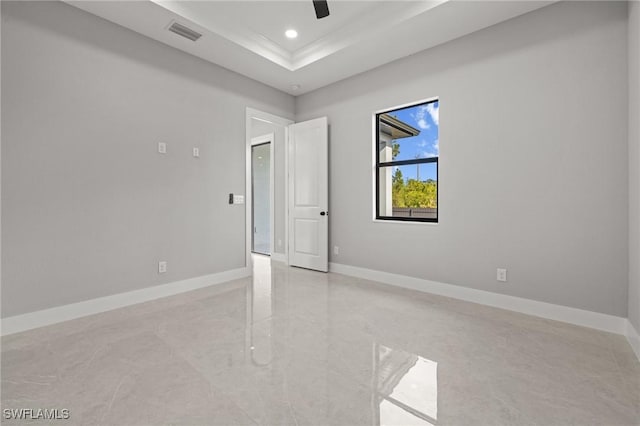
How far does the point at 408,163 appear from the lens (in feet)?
12.0

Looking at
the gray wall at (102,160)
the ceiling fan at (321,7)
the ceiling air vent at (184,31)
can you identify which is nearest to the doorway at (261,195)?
the gray wall at (102,160)

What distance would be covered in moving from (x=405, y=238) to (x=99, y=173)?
134 inches

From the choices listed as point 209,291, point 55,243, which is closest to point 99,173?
point 55,243

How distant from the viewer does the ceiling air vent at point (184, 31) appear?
2930mm

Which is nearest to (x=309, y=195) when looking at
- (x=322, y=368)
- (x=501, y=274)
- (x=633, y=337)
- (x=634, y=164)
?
(x=501, y=274)

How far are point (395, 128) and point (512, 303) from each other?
2.58 meters

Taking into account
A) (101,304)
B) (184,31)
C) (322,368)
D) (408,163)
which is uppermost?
(184,31)

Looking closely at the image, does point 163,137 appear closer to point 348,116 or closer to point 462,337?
point 348,116

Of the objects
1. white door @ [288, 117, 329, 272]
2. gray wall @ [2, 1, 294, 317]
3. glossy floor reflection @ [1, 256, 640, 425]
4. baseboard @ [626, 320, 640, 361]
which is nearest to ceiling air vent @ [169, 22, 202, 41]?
gray wall @ [2, 1, 294, 317]

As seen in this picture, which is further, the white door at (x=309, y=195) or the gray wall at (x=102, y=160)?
the white door at (x=309, y=195)

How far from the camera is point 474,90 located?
9.98 ft

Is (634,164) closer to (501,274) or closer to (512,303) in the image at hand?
(501,274)

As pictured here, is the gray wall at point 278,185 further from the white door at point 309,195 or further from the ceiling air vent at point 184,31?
the ceiling air vent at point 184,31

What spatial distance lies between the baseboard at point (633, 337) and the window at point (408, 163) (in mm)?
1778
